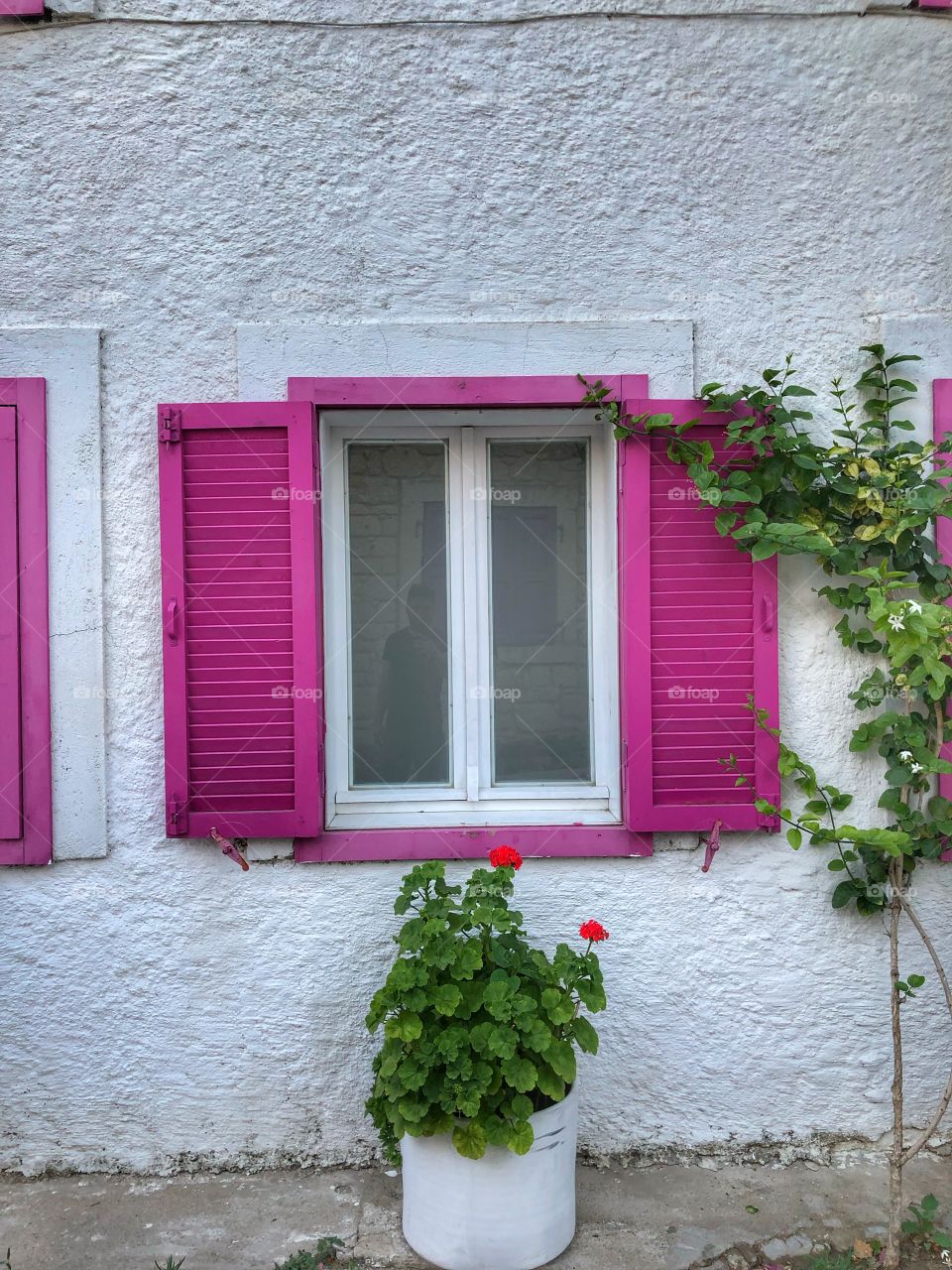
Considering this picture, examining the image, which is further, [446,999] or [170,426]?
[170,426]

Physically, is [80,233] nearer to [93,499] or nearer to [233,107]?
[233,107]

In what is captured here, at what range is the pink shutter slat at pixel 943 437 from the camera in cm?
301

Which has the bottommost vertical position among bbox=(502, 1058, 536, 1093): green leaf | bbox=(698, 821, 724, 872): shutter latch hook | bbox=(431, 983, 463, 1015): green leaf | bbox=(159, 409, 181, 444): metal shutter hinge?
bbox=(502, 1058, 536, 1093): green leaf

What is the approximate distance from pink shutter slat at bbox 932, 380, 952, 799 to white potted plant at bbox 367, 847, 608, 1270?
4.16ft

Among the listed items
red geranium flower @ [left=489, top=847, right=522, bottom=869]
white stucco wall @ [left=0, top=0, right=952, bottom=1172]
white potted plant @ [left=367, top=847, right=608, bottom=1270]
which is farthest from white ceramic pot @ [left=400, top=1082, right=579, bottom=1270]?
red geranium flower @ [left=489, top=847, right=522, bottom=869]

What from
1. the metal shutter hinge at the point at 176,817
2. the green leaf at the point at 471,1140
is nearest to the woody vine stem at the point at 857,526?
the green leaf at the point at 471,1140

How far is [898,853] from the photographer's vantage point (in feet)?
8.63

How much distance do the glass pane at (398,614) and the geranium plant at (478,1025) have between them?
0.65 metres

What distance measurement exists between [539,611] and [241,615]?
1.02 meters

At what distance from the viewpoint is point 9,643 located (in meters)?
Result: 2.96


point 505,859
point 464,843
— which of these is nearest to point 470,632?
point 464,843

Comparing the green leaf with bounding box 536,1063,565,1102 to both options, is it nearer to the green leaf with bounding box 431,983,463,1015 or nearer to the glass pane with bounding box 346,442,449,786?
the green leaf with bounding box 431,983,463,1015

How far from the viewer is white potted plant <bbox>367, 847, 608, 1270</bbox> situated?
245cm

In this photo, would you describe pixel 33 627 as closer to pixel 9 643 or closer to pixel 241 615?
pixel 9 643
